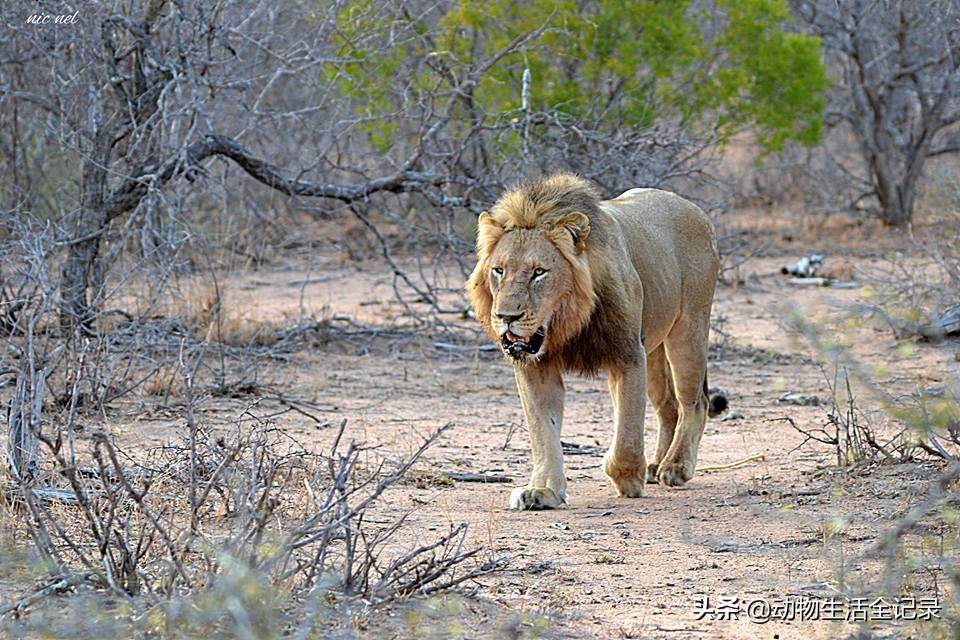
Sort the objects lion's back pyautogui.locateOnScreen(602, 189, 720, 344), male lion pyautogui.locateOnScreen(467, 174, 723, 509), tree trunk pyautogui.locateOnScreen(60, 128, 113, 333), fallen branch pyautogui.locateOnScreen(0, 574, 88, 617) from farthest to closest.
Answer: tree trunk pyautogui.locateOnScreen(60, 128, 113, 333), lion's back pyautogui.locateOnScreen(602, 189, 720, 344), male lion pyautogui.locateOnScreen(467, 174, 723, 509), fallen branch pyautogui.locateOnScreen(0, 574, 88, 617)

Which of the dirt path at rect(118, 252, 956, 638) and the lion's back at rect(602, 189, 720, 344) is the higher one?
the lion's back at rect(602, 189, 720, 344)

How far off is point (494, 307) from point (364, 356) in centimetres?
487

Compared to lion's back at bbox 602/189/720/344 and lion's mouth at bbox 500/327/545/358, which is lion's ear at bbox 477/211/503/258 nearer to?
lion's mouth at bbox 500/327/545/358

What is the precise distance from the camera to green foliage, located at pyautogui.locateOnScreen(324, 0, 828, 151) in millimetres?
11656

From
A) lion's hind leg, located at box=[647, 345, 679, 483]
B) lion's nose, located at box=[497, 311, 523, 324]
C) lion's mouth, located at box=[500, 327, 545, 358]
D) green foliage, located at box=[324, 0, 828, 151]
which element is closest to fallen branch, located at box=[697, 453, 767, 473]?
lion's hind leg, located at box=[647, 345, 679, 483]

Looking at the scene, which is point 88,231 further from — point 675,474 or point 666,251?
point 675,474

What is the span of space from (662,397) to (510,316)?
1.79 metres

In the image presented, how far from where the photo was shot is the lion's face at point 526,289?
5664 mm

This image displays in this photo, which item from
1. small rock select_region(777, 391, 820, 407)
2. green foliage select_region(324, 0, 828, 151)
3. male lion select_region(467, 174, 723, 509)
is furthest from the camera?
green foliage select_region(324, 0, 828, 151)

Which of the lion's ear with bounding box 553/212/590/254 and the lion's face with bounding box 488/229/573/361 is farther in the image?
the lion's ear with bounding box 553/212/590/254

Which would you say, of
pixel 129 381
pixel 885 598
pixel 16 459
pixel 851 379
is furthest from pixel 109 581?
pixel 851 379

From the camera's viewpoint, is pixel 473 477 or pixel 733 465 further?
pixel 733 465

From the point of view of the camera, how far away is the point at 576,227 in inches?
232

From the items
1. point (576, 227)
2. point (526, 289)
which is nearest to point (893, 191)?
point (576, 227)
